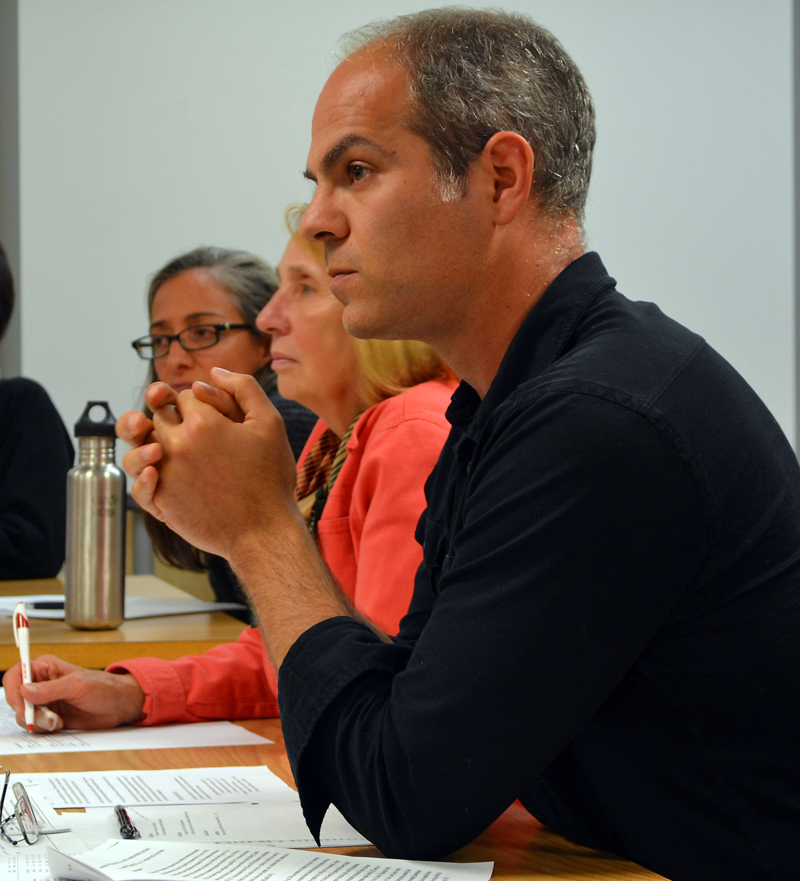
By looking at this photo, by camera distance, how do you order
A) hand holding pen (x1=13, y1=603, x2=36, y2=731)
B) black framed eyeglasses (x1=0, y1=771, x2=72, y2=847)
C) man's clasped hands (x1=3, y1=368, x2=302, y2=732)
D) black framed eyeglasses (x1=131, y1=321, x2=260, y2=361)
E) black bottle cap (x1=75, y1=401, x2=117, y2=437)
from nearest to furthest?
black framed eyeglasses (x1=0, y1=771, x2=72, y2=847), man's clasped hands (x1=3, y1=368, x2=302, y2=732), hand holding pen (x1=13, y1=603, x2=36, y2=731), black bottle cap (x1=75, y1=401, x2=117, y2=437), black framed eyeglasses (x1=131, y1=321, x2=260, y2=361)

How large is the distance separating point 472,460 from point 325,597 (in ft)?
0.51

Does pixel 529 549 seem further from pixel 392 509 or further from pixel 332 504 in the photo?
pixel 332 504

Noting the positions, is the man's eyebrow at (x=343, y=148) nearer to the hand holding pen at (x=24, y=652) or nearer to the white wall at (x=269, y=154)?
the hand holding pen at (x=24, y=652)

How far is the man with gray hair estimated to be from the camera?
657mm

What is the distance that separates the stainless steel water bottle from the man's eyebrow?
0.82 metres

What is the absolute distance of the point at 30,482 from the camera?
A: 240 centimetres

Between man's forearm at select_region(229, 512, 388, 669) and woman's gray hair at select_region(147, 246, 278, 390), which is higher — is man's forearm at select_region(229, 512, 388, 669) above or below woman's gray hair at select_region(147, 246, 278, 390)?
below

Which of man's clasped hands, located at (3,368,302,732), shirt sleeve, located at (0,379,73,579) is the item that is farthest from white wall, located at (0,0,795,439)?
man's clasped hands, located at (3,368,302,732)

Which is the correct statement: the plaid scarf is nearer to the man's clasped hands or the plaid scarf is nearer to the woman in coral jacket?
the woman in coral jacket

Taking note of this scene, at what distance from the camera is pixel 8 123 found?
11.1 ft

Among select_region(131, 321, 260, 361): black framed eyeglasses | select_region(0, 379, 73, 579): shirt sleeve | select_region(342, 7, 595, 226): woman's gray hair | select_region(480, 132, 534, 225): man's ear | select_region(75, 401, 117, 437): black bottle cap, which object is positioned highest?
select_region(342, 7, 595, 226): woman's gray hair

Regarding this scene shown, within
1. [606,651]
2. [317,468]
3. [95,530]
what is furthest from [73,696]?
[606,651]

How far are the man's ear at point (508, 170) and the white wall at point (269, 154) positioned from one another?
262cm

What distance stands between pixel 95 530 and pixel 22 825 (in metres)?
0.89
